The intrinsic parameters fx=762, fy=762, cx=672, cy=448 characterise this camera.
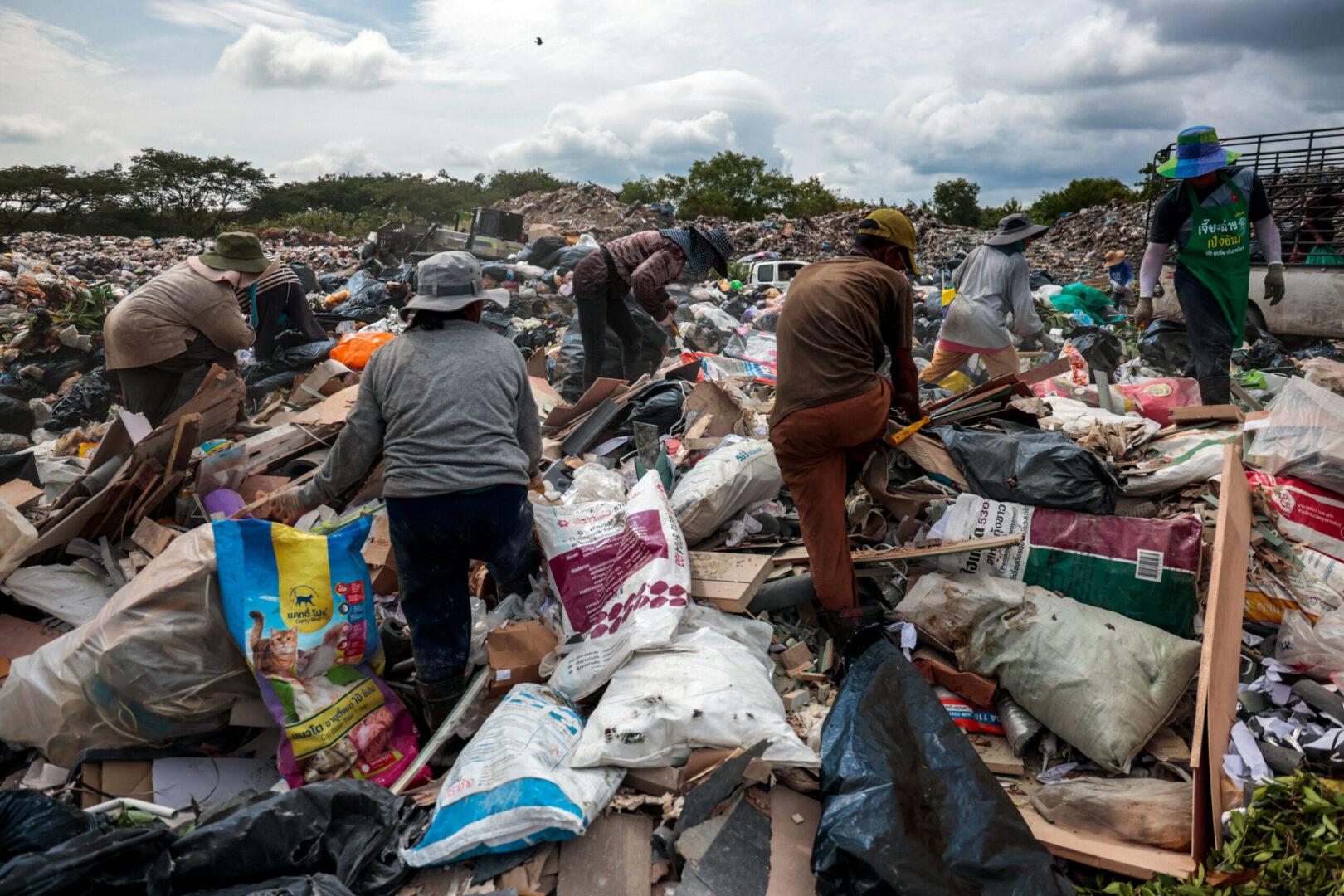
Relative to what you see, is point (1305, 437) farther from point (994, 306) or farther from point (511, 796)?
point (511, 796)

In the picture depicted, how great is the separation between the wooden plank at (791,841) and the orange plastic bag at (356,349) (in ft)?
16.1

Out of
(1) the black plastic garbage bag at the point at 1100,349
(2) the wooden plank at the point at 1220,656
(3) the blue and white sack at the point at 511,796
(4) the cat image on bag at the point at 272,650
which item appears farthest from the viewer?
(1) the black plastic garbage bag at the point at 1100,349

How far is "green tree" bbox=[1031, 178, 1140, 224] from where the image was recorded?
26531mm

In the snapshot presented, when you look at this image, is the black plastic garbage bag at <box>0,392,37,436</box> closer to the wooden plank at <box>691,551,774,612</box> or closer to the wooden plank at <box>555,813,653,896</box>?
the wooden plank at <box>691,551,774,612</box>

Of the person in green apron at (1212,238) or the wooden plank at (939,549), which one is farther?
the person in green apron at (1212,238)

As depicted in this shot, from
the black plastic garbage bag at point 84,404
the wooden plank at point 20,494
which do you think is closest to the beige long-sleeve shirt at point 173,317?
the wooden plank at point 20,494

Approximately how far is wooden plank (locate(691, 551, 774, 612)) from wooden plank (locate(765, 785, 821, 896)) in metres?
0.80

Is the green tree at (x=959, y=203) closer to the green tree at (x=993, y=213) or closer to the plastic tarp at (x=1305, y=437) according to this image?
the green tree at (x=993, y=213)

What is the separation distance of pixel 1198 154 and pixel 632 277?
3.22 m

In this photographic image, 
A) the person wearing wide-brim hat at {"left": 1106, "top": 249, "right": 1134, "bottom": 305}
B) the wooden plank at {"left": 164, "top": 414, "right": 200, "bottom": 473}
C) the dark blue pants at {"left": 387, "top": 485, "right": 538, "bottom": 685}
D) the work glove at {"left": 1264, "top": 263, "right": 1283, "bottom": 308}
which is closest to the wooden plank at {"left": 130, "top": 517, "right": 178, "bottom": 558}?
the wooden plank at {"left": 164, "top": 414, "right": 200, "bottom": 473}

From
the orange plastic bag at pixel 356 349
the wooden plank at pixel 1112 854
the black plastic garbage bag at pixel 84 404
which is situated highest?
the orange plastic bag at pixel 356 349

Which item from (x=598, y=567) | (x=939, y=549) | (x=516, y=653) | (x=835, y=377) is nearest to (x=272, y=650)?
(x=516, y=653)

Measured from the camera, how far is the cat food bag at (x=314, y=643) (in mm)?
2330

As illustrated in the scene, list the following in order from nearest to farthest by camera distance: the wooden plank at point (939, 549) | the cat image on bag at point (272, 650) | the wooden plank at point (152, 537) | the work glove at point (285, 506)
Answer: the cat image on bag at point (272, 650) < the work glove at point (285, 506) < the wooden plank at point (939, 549) < the wooden plank at point (152, 537)
